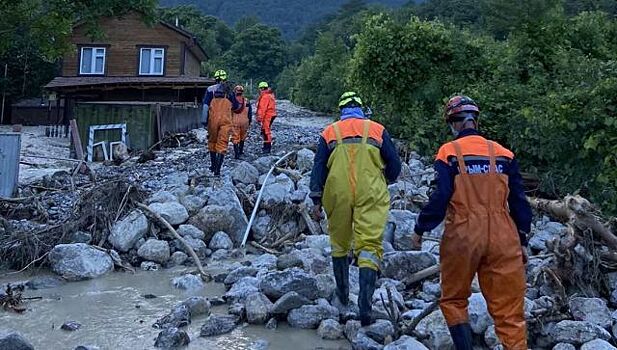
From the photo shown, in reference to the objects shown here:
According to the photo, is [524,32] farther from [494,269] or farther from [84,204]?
[494,269]

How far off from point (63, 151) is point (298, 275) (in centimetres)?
1604

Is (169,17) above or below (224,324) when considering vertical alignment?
above

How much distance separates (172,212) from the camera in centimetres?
827

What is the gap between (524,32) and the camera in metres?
12.9

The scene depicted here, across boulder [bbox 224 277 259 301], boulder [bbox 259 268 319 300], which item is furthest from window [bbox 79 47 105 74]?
boulder [bbox 259 268 319 300]

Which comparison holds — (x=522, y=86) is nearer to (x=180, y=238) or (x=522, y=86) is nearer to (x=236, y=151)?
(x=236, y=151)

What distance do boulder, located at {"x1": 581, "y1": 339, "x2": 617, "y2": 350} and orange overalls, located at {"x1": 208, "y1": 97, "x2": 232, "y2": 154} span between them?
266 inches

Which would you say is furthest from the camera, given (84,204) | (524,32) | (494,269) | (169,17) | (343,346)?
(169,17)

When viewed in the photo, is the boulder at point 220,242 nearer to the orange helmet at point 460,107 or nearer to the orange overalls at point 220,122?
the orange overalls at point 220,122

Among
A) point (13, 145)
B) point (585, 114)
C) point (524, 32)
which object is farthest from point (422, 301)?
point (524, 32)

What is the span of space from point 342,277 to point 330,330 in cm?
51

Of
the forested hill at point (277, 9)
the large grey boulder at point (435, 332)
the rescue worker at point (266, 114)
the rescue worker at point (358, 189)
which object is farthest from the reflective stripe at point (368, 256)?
the forested hill at point (277, 9)

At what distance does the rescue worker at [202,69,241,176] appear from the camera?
33.2 feet

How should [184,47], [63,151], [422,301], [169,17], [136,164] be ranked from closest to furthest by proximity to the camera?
1. [422,301]
2. [136,164]
3. [63,151]
4. [184,47]
5. [169,17]
